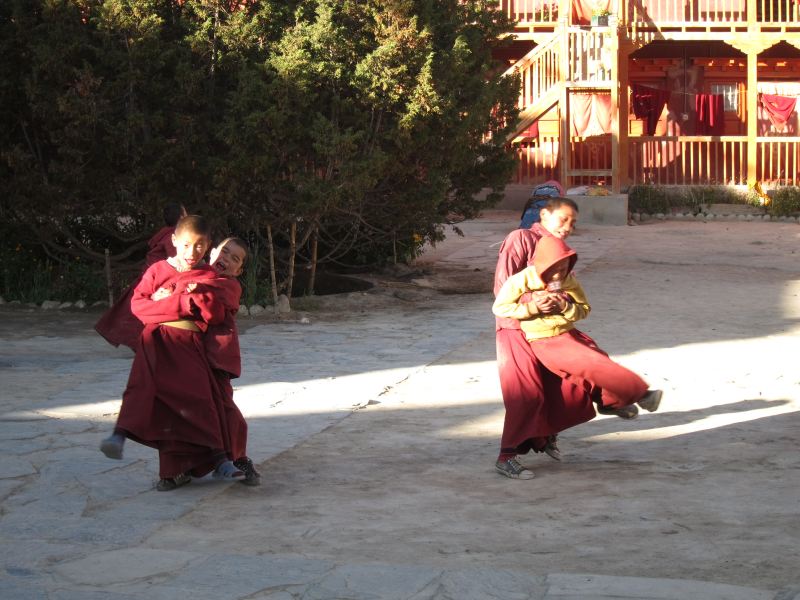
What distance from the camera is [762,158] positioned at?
80.9 ft

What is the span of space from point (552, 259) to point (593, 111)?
59.7 feet

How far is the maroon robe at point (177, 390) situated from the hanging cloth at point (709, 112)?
72.4ft

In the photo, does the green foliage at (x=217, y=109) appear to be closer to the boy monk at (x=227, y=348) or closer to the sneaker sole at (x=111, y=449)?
the boy monk at (x=227, y=348)

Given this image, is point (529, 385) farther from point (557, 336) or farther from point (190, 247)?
point (190, 247)

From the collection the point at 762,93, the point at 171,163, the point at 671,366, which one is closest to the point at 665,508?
the point at 671,366

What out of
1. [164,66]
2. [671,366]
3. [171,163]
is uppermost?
[164,66]

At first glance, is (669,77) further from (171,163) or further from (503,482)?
(503,482)

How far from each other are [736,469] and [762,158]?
19307 mm

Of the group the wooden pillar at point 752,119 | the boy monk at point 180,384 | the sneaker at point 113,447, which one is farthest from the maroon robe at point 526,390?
the wooden pillar at point 752,119

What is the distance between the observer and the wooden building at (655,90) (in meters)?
23.5

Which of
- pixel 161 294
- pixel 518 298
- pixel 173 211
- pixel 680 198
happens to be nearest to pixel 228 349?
pixel 161 294

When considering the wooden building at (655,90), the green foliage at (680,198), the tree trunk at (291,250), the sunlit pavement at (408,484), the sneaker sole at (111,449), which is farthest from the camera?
the green foliage at (680,198)

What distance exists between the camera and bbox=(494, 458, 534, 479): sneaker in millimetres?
6430

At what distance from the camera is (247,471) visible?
6273mm
